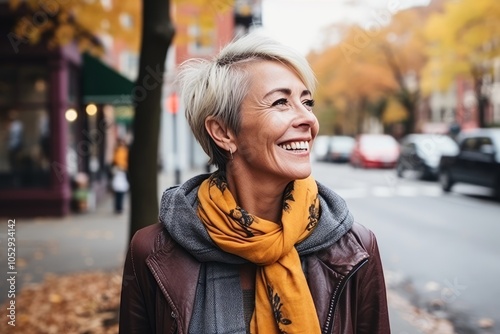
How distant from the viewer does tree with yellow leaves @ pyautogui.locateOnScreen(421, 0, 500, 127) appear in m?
23.3

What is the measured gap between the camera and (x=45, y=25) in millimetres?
11641

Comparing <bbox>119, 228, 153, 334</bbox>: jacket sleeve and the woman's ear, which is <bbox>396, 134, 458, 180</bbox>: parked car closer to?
the woman's ear

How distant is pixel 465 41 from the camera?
24719mm

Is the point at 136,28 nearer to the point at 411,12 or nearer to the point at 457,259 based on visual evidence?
the point at 457,259

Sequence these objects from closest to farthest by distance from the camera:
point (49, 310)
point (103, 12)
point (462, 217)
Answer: point (49, 310) → point (103, 12) → point (462, 217)

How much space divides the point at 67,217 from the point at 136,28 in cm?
487

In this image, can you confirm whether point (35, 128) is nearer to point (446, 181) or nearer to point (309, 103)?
point (446, 181)

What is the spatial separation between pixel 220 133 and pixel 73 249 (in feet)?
27.3

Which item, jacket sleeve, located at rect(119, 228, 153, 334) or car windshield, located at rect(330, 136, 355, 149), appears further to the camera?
car windshield, located at rect(330, 136, 355, 149)

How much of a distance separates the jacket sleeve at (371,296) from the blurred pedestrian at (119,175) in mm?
12874

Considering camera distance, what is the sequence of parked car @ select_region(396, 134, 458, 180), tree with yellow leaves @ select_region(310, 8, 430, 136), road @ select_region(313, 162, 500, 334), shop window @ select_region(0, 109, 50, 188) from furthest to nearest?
tree with yellow leaves @ select_region(310, 8, 430, 136), parked car @ select_region(396, 134, 458, 180), shop window @ select_region(0, 109, 50, 188), road @ select_region(313, 162, 500, 334)

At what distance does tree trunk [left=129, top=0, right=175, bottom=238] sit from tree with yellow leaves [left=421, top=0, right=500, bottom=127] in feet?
64.1

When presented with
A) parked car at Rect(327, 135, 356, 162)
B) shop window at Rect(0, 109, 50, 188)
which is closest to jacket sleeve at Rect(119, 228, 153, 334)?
shop window at Rect(0, 109, 50, 188)

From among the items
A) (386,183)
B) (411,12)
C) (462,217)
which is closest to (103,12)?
(462,217)
